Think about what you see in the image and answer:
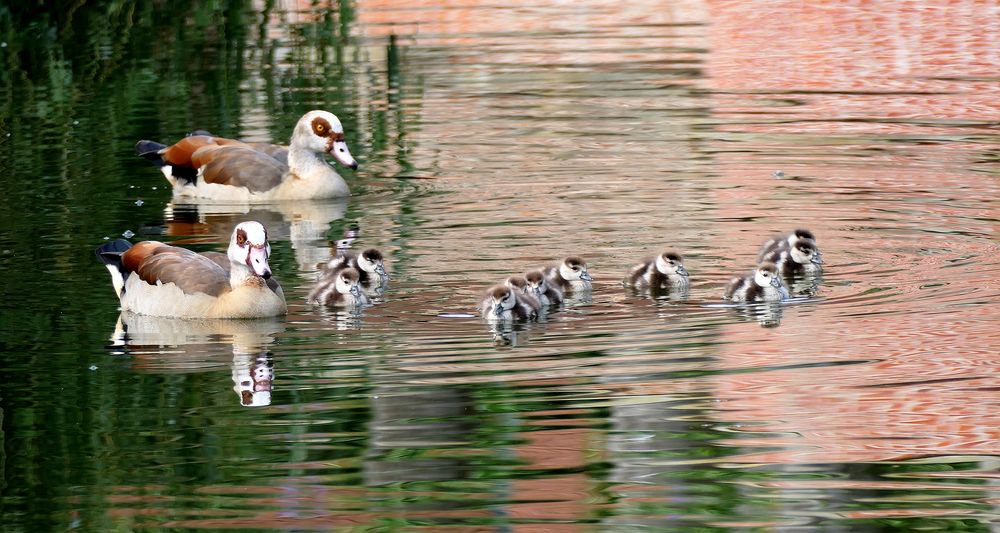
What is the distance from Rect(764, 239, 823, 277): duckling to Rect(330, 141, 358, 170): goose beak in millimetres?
5186

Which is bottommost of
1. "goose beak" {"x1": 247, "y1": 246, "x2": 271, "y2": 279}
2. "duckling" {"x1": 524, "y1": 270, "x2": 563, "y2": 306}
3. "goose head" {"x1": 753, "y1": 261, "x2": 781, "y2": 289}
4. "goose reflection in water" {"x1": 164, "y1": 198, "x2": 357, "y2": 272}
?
"goose reflection in water" {"x1": 164, "y1": 198, "x2": 357, "y2": 272}

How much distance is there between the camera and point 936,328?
34.3ft

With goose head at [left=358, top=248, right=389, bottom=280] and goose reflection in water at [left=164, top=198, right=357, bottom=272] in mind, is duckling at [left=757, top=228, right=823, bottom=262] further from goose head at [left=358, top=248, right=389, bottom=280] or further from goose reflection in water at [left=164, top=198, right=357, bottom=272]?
goose reflection in water at [left=164, top=198, right=357, bottom=272]

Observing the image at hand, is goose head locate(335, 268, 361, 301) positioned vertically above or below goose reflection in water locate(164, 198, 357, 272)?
above

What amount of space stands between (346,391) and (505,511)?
2.04 m

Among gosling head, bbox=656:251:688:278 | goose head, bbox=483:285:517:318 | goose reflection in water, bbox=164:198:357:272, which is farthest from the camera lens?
goose reflection in water, bbox=164:198:357:272

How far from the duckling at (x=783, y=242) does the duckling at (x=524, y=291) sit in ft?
5.49

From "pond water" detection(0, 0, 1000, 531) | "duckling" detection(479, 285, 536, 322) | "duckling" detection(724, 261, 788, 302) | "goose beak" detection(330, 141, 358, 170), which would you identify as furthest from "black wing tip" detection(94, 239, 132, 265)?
"goose beak" detection(330, 141, 358, 170)

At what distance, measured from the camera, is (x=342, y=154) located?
16.4 meters

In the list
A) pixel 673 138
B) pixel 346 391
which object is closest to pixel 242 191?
pixel 673 138

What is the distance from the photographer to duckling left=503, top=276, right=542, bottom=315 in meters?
11.1

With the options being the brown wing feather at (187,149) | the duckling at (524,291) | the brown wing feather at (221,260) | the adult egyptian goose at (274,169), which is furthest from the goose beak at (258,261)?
the brown wing feather at (187,149)

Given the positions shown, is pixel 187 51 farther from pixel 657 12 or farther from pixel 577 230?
pixel 577 230

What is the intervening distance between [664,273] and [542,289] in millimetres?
733
